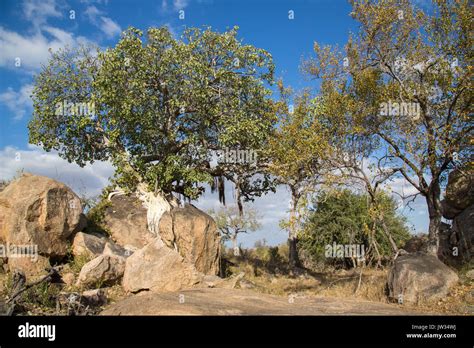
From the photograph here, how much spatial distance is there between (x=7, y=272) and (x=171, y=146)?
38.1ft

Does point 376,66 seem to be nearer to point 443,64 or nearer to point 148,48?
point 443,64

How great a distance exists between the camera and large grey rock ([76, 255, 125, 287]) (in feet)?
57.2

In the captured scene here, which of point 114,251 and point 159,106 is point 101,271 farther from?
point 159,106

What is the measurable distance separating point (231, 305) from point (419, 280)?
28.7ft

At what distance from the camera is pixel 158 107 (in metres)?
26.0

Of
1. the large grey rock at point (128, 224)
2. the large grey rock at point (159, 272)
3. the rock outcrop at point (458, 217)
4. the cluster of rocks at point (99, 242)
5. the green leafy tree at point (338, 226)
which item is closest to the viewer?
the large grey rock at point (159, 272)

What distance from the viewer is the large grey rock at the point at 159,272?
52.5ft

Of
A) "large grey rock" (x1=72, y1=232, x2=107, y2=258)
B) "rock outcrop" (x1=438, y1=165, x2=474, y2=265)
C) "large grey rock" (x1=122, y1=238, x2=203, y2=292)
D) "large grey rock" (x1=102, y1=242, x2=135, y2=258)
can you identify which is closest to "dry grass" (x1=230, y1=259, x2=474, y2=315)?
"large grey rock" (x1=122, y1=238, x2=203, y2=292)
